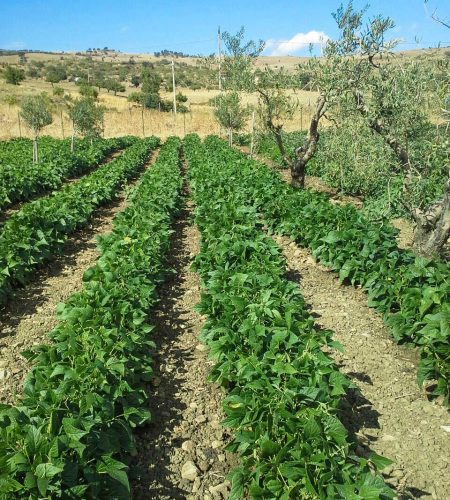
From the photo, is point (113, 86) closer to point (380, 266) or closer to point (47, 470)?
point (380, 266)

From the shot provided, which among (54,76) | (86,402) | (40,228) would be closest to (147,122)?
(40,228)

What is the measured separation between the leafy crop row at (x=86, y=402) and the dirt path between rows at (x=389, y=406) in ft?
6.72

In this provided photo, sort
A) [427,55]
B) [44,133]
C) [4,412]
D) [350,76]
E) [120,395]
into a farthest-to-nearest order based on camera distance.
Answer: [44,133], [350,76], [427,55], [120,395], [4,412]

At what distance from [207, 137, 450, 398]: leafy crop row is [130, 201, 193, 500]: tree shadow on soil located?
2.44 meters

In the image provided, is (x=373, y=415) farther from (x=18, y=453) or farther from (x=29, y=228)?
(x=29, y=228)

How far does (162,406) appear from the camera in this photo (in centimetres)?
438

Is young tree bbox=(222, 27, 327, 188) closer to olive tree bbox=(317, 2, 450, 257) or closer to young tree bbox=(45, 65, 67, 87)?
olive tree bbox=(317, 2, 450, 257)

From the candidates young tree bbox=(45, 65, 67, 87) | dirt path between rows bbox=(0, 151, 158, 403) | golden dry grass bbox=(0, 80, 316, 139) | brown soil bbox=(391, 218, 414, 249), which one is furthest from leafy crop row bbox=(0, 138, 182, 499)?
young tree bbox=(45, 65, 67, 87)

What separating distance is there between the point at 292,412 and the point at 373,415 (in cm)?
149

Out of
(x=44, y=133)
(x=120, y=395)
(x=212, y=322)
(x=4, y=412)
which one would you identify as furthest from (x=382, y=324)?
(x=44, y=133)

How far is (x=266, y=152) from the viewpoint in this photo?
23438mm

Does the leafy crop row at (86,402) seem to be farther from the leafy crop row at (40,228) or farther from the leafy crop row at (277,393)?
the leafy crop row at (40,228)

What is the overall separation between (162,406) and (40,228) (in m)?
4.92

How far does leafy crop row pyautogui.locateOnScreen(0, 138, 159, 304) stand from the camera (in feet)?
21.6
